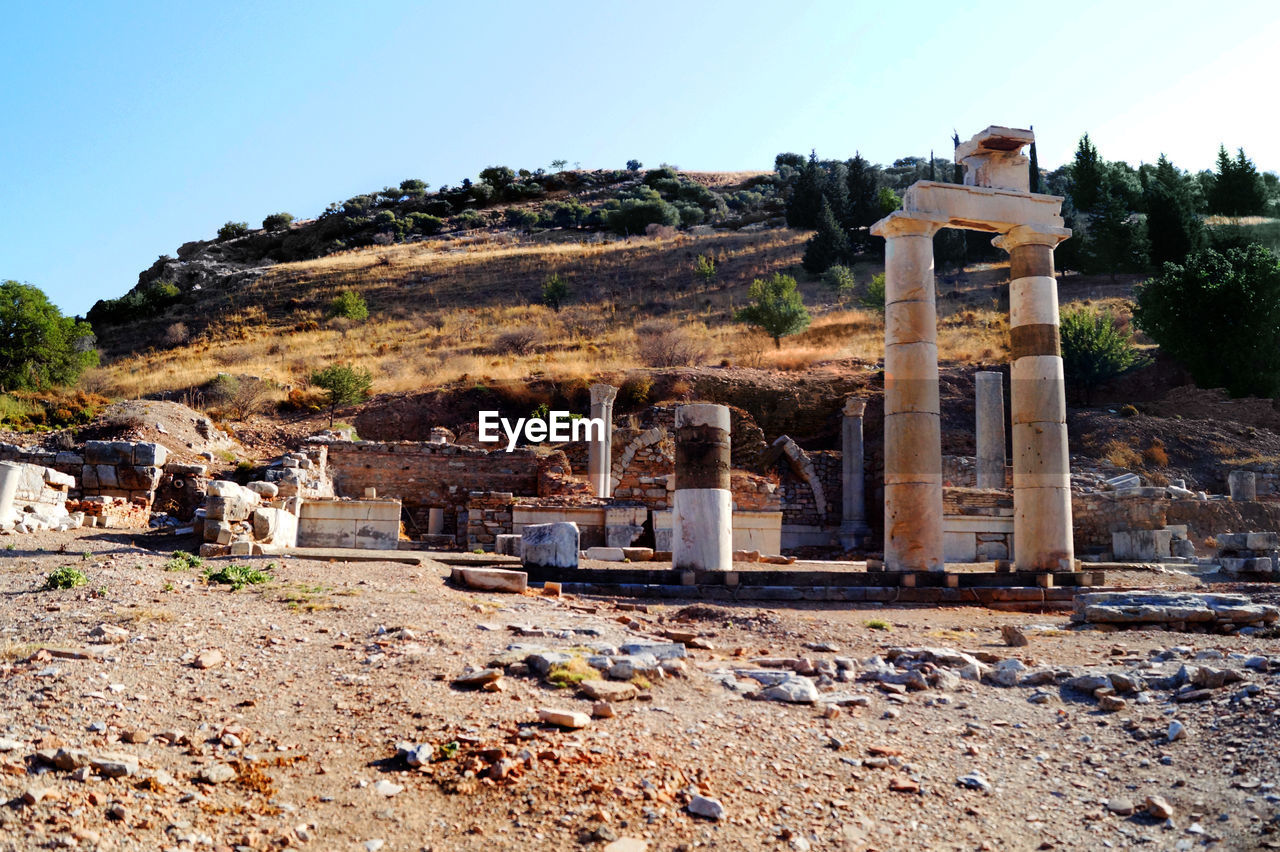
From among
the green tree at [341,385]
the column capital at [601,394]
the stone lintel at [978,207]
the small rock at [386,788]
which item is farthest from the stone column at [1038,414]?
the green tree at [341,385]

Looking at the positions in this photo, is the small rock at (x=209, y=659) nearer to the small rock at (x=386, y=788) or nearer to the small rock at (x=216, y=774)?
the small rock at (x=216, y=774)

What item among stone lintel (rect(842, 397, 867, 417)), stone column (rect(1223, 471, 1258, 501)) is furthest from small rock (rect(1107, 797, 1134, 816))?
stone lintel (rect(842, 397, 867, 417))

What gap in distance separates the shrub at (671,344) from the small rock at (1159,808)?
1249 inches

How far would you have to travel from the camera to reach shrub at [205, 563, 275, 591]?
10.3m

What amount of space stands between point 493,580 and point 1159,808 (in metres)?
8.06

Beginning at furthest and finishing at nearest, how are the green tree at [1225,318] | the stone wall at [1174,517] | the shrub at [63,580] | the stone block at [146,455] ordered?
1. the green tree at [1225,318]
2. the stone wall at [1174,517]
3. the stone block at [146,455]
4. the shrub at [63,580]

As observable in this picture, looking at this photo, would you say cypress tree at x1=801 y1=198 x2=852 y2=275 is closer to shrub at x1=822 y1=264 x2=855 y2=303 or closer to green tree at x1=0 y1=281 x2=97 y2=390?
shrub at x1=822 y1=264 x2=855 y2=303

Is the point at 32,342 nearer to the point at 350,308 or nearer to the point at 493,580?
the point at 350,308

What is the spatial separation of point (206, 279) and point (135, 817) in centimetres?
6307

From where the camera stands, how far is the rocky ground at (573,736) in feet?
16.2

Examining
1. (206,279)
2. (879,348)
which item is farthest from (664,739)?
(206,279)

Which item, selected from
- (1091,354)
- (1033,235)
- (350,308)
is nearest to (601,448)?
(1033,235)

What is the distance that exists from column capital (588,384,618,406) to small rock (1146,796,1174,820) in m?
20.9


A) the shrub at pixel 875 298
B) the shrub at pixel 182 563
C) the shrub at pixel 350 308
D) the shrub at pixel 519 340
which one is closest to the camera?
the shrub at pixel 182 563
